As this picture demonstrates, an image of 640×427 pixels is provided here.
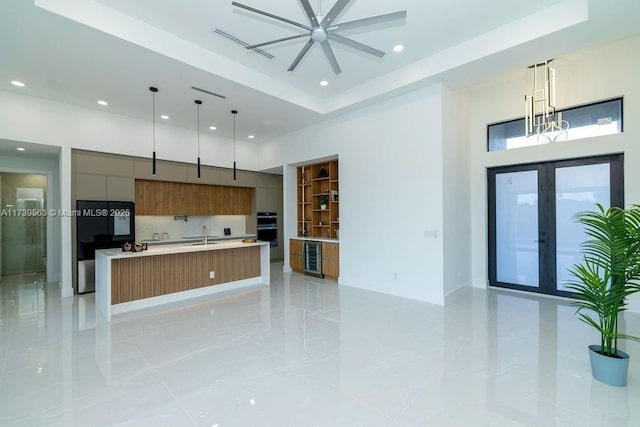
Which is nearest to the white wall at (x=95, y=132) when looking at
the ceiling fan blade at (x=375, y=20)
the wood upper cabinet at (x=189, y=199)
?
the wood upper cabinet at (x=189, y=199)

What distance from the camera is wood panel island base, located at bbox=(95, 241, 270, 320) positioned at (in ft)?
13.9

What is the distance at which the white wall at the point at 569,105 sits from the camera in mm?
4086

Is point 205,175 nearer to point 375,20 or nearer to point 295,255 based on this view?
point 295,255

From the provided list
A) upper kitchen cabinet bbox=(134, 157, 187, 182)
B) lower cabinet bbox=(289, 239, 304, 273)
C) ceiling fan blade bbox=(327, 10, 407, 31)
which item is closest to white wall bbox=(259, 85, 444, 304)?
lower cabinet bbox=(289, 239, 304, 273)

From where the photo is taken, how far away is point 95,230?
5.45m

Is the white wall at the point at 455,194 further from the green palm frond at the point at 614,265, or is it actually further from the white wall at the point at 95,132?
the white wall at the point at 95,132

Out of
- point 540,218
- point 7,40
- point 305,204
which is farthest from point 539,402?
point 7,40

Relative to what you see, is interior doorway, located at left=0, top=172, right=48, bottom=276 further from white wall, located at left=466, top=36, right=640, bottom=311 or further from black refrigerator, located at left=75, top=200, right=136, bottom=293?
white wall, located at left=466, top=36, right=640, bottom=311

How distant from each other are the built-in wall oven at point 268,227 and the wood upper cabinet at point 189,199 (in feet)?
1.55

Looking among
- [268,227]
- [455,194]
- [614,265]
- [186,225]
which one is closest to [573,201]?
[455,194]

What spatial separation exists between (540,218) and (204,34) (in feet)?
19.9

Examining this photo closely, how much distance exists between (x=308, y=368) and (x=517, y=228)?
4.73 meters

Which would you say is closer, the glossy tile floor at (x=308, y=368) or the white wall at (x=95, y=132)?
the glossy tile floor at (x=308, y=368)

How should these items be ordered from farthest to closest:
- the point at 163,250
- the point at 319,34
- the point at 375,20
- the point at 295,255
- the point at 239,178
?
the point at 239,178 < the point at 295,255 < the point at 163,250 < the point at 319,34 < the point at 375,20
